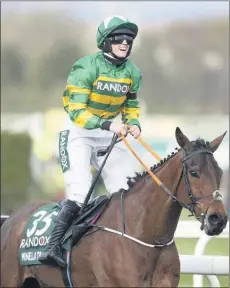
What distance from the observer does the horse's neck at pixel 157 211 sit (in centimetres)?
669

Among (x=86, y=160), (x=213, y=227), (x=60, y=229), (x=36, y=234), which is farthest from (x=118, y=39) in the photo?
(x=213, y=227)

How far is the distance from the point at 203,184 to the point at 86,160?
3.81 feet

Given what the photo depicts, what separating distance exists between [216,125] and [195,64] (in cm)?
1068

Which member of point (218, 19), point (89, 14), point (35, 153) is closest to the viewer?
point (35, 153)

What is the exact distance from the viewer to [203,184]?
639cm

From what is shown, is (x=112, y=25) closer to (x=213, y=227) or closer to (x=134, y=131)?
(x=134, y=131)

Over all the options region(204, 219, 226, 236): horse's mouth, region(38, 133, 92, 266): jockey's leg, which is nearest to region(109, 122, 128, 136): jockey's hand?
region(38, 133, 92, 266): jockey's leg

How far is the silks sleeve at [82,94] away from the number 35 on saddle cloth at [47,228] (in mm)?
518

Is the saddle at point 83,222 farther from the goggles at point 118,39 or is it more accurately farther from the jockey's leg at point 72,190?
the goggles at point 118,39

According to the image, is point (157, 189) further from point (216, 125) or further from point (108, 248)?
point (216, 125)

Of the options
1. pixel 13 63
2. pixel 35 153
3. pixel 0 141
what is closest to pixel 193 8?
pixel 13 63

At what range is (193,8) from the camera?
36750 mm

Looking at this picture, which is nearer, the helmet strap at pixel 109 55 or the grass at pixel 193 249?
the helmet strap at pixel 109 55

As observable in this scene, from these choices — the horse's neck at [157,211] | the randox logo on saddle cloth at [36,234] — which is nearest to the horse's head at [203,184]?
the horse's neck at [157,211]
